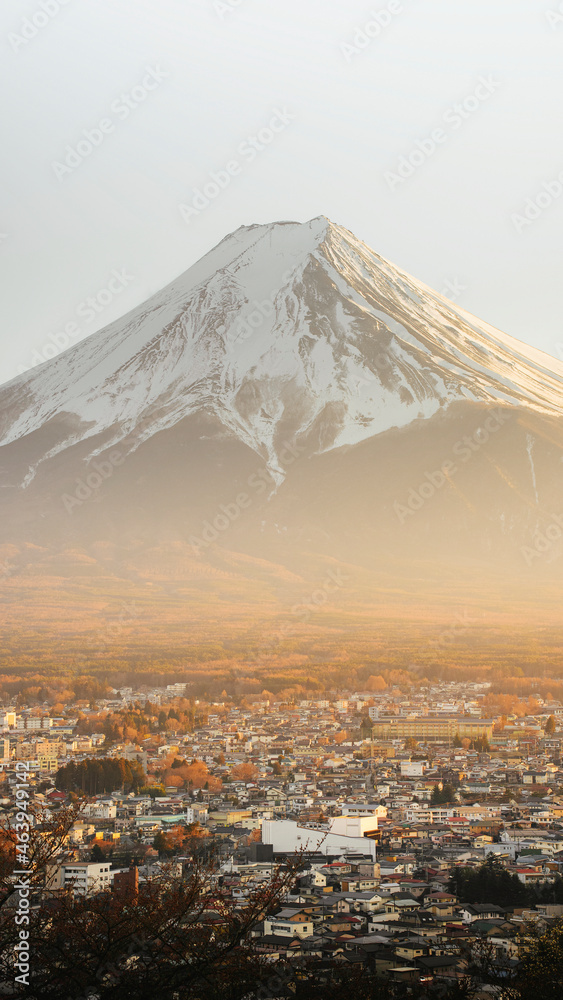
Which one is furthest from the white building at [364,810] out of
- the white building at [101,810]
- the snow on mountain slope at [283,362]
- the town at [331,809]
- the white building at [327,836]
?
the snow on mountain slope at [283,362]

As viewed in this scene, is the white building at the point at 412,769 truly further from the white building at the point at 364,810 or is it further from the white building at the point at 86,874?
the white building at the point at 86,874

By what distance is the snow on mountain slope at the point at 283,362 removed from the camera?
94.9 meters

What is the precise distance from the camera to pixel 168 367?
9794 centimetres

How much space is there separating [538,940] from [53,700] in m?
47.1

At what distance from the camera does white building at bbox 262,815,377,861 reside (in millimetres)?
25419

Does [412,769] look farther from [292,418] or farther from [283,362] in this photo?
[283,362]

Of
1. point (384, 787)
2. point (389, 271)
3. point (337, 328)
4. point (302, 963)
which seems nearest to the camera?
point (302, 963)

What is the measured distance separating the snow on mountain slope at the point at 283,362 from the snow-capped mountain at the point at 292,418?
17 cm

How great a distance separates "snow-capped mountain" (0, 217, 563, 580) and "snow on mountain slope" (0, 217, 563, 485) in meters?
0.17

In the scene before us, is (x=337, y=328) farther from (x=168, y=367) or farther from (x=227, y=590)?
(x=227, y=590)

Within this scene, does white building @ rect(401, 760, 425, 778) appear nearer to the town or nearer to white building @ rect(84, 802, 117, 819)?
the town

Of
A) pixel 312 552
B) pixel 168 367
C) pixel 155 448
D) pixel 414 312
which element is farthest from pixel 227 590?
pixel 414 312

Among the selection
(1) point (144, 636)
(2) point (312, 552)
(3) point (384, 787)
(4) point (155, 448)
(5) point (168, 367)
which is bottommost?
(3) point (384, 787)

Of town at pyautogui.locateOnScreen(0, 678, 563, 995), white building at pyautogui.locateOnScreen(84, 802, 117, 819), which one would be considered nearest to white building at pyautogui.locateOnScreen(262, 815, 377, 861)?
town at pyautogui.locateOnScreen(0, 678, 563, 995)
